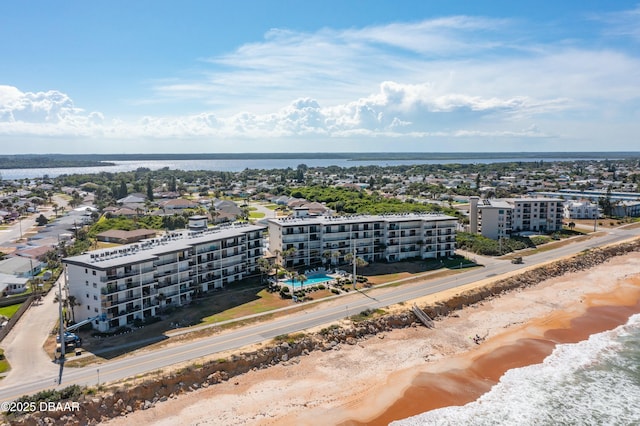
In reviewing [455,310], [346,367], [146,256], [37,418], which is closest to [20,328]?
[146,256]

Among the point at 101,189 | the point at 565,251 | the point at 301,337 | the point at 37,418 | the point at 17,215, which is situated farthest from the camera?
the point at 101,189

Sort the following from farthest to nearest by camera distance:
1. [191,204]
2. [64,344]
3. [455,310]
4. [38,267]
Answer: [191,204] < [38,267] < [455,310] < [64,344]

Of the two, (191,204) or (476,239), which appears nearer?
(476,239)

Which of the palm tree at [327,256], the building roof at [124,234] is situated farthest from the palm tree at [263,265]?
the building roof at [124,234]

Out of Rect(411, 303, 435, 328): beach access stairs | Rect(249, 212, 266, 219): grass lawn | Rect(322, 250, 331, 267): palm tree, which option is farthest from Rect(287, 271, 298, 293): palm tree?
Rect(249, 212, 266, 219): grass lawn

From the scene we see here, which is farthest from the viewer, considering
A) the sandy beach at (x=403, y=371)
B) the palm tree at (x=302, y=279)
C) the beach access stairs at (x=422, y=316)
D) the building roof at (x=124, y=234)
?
the building roof at (x=124, y=234)

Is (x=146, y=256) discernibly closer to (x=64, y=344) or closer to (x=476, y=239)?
(x=64, y=344)

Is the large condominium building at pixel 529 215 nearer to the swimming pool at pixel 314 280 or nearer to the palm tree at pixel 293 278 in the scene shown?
the swimming pool at pixel 314 280
